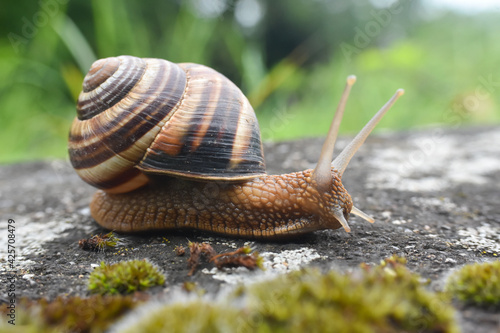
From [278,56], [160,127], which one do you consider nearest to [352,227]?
[160,127]

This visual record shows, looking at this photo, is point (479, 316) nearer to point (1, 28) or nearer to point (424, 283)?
point (424, 283)

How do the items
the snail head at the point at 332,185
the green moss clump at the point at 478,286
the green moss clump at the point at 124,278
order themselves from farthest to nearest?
1. the snail head at the point at 332,185
2. the green moss clump at the point at 124,278
3. the green moss clump at the point at 478,286

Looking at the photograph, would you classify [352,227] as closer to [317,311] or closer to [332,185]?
[332,185]

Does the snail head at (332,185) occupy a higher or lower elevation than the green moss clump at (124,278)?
higher

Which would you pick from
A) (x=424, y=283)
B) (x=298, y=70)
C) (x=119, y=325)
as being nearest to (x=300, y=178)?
(x=424, y=283)

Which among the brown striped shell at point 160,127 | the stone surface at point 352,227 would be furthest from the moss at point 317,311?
the brown striped shell at point 160,127

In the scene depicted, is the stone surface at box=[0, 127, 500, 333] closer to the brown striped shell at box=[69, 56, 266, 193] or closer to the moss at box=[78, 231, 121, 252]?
the moss at box=[78, 231, 121, 252]

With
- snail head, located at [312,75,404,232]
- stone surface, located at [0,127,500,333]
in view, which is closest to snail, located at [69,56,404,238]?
snail head, located at [312,75,404,232]

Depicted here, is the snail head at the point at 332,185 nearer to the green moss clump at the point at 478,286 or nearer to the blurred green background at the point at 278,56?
the green moss clump at the point at 478,286
